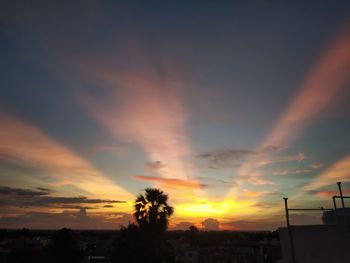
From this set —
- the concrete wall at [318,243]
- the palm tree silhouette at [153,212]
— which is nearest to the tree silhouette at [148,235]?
the palm tree silhouette at [153,212]

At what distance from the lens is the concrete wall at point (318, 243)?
1399cm

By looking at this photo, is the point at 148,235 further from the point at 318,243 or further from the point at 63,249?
the point at 318,243

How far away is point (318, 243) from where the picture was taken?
1493cm

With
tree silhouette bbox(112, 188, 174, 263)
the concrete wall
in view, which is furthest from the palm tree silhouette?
the concrete wall

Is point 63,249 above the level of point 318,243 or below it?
below

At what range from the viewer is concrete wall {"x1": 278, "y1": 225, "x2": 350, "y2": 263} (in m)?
14.0

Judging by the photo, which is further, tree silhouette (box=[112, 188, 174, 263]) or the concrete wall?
tree silhouette (box=[112, 188, 174, 263])

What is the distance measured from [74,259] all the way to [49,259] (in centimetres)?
235

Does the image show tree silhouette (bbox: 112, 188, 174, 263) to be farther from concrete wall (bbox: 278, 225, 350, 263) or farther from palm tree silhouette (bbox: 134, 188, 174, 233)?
concrete wall (bbox: 278, 225, 350, 263)

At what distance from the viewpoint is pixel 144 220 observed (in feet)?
99.3

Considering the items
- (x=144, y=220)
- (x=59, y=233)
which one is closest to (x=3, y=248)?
(x=59, y=233)

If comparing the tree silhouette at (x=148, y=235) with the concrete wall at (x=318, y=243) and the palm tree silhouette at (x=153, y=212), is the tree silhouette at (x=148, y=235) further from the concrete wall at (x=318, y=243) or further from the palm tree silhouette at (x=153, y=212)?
the concrete wall at (x=318, y=243)

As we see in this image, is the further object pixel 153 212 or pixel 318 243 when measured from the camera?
pixel 153 212

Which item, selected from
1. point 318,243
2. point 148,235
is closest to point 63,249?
point 148,235
